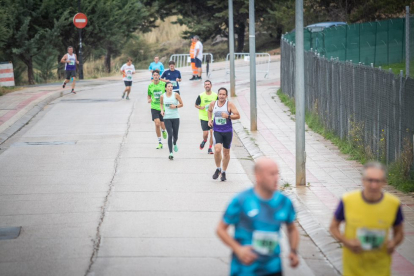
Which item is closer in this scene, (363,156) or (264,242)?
(264,242)

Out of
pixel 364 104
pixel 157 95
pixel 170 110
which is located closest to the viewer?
pixel 364 104

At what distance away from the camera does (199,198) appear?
12641 mm

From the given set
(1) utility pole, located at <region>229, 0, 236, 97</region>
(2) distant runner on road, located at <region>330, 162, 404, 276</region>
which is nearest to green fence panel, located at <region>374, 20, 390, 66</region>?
(1) utility pole, located at <region>229, 0, 236, 97</region>

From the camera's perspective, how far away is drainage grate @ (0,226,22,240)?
33.6ft

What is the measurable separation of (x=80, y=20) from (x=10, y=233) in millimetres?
26969

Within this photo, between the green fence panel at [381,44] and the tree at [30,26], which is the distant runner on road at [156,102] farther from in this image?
the tree at [30,26]

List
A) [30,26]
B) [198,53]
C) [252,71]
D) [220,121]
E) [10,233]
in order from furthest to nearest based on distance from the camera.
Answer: [30,26], [198,53], [252,71], [220,121], [10,233]

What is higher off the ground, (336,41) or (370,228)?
(336,41)

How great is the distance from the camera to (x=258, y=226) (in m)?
5.88

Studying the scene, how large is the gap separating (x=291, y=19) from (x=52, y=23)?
14.2 metres

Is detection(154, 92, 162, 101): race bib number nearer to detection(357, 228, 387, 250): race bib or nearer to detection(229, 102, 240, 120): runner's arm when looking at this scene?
detection(229, 102, 240, 120): runner's arm

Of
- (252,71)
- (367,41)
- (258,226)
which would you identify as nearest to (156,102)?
(252,71)

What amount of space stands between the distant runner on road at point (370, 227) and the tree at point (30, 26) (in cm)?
3160

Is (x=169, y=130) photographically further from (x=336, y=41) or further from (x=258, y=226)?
(x=336, y=41)
